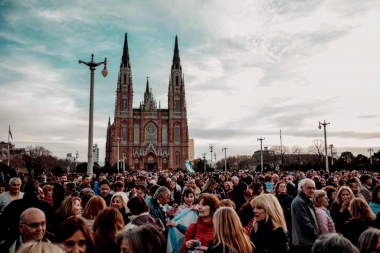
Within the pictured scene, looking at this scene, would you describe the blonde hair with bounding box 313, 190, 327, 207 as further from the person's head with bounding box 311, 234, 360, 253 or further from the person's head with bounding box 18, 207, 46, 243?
the person's head with bounding box 18, 207, 46, 243

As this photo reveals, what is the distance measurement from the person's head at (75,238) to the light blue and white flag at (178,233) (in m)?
1.79

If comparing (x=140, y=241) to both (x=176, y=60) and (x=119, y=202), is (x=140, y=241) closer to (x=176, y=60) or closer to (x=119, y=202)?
(x=119, y=202)

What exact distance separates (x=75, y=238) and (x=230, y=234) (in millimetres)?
1710

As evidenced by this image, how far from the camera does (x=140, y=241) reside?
291 cm

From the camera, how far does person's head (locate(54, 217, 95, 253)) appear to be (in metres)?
3.72

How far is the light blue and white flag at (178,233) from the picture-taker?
17.6 feet

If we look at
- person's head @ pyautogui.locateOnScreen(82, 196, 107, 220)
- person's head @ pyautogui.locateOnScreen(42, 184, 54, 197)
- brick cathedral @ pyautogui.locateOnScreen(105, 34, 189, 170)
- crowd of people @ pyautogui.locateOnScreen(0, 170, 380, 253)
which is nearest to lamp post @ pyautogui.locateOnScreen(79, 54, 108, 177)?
person's head @ pyautogui.locateOnScreen(42, 184, 54, 197)

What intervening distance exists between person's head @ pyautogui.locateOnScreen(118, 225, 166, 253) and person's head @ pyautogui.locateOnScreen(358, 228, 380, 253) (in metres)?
1.84

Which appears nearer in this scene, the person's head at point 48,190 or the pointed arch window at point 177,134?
the person's head at point 48,190

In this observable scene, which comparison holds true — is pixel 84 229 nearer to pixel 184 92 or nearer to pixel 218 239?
pixel 218 239

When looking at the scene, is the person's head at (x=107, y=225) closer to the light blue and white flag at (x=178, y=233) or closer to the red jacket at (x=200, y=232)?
the red jacket at (x=200, y=232)

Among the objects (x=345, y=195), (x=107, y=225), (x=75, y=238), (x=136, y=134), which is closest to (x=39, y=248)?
(x=75, y=238)

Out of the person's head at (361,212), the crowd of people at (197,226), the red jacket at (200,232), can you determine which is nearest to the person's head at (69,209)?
the crowd of people at (197,226)

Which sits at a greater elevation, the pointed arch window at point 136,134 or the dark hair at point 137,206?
the pointed arch window at point 136,134
